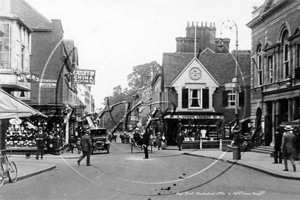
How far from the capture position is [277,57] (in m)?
18.2

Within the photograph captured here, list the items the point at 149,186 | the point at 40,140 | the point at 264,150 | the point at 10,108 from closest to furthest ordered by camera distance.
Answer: the point at 149,186 → the point at 10,108 → the point at 40,140 → the point at 264,150

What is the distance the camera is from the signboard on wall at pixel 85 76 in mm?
10461

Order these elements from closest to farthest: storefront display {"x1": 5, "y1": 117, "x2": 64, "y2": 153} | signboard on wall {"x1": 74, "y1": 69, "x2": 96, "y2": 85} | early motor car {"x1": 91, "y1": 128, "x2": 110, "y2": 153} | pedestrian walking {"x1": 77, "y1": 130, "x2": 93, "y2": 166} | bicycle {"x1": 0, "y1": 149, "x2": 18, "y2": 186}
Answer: signboard on wall {"x1": 74, "y1": 69, "x2": 96, "y2": 85}, bicycle {"x1": 0, "y1": 149, "x2": 18, "y2": 186}, pedestrian walking {"x1": 77, "y1": 130, "x2": 93, "y2": 166}, storefront display {"x1": 5, "y1": 117, "x2": 64, "y2": 153}, early motor car {"x1": 91, "y1": 128, "x2": 110, "y2": 153}

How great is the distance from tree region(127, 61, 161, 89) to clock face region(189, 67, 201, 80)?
86.2 inches

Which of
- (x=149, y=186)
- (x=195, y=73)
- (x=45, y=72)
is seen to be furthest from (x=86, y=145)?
(x=195, y=73)

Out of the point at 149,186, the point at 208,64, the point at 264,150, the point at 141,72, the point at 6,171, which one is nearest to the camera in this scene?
the point at 141,72

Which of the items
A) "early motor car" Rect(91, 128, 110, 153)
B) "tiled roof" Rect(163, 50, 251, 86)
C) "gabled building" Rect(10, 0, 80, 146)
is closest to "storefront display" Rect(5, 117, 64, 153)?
"gabled building" Rect(10, 0, 80, 146)

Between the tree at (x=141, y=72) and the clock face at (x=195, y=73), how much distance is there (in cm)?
219

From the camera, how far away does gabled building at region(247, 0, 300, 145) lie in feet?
58.7

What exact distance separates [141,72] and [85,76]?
1222 mm

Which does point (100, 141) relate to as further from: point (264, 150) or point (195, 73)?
point (195, 73)

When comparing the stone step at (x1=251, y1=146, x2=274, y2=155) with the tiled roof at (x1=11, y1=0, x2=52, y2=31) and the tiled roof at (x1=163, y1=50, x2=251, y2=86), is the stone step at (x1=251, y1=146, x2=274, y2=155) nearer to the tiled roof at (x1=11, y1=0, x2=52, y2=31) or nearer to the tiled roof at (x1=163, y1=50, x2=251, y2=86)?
the tiled roof at (x1=11, y1=0, x2=52, y2=31)

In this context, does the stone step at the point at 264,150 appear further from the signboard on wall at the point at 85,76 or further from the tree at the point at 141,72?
the signboard on wall at the point at 85,76

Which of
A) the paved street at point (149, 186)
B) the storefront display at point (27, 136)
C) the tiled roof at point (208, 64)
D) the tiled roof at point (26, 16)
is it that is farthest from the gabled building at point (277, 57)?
the storefront display at point (27, 136)
